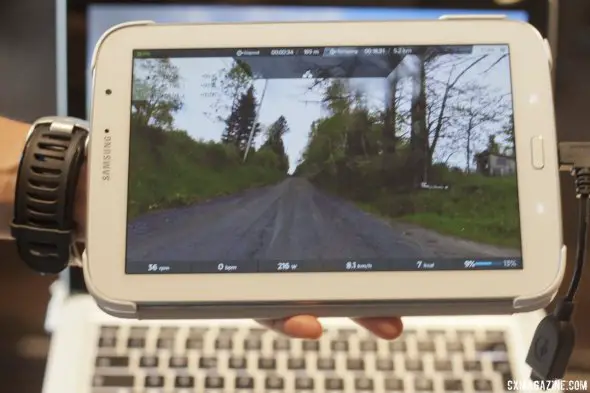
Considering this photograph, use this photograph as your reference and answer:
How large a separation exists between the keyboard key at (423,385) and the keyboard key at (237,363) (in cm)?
12

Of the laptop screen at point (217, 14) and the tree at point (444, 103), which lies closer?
the tree at point (444, 103)

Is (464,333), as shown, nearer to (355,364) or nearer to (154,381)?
(355,364)

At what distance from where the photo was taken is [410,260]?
0.44 m

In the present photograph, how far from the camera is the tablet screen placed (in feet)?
1.45

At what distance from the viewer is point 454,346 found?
1.70 feet

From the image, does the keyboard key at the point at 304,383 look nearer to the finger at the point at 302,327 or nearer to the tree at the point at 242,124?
the finger at the point at 302,327

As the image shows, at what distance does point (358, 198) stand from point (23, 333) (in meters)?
0.32

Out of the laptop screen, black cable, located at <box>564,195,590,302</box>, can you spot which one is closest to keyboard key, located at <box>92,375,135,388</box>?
the laptop screen

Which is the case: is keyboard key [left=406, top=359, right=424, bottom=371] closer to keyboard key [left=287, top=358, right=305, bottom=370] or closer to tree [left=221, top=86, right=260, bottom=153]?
keyboard key [left=287, top=358, right=305, bottom=370]

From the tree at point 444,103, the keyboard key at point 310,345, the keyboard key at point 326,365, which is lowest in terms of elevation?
the keyboard key at point 326,365

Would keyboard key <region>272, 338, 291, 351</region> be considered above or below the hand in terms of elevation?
below

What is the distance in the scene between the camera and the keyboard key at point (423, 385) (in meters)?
0.49

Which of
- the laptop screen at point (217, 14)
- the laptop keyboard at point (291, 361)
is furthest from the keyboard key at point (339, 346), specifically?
the laptop screen at point (217, 14)

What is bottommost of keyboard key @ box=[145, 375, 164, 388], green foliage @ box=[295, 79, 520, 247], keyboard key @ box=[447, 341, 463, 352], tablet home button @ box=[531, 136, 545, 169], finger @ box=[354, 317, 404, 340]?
keyboard key @ box=[145, 375, 164, 388]
